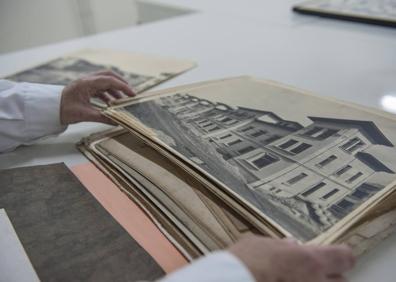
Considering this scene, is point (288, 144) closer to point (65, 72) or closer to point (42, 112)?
point (42, 112)

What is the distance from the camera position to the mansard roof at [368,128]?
1.62 feet

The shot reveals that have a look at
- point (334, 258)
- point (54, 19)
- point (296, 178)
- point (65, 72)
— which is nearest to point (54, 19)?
point (54, 19)

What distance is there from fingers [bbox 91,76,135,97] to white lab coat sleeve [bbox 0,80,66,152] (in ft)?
0.18

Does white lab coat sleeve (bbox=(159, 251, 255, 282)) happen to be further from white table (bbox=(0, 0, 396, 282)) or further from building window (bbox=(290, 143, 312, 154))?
white table (bbox=(0, 0, 396, 282))

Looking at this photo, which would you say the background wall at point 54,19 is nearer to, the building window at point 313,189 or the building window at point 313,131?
the building window at point 313,131

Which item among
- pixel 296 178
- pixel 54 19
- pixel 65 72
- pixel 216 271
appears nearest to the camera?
pixel 216 271

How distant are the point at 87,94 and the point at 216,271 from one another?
0.41 metres

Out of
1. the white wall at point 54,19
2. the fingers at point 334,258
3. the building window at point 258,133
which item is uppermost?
the building window at point 258,133

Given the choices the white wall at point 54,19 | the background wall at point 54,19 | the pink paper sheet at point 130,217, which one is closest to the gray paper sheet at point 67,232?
the pink paper sheet at point 130,217

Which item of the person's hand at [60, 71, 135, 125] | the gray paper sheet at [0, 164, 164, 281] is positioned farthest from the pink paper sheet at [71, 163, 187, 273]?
the person's hand at [60, 71, 135, 125]

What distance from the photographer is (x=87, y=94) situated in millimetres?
661

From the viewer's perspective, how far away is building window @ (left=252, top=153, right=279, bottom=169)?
0.46 metres

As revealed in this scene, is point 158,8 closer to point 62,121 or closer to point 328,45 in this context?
point 328,45

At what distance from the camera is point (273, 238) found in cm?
36
